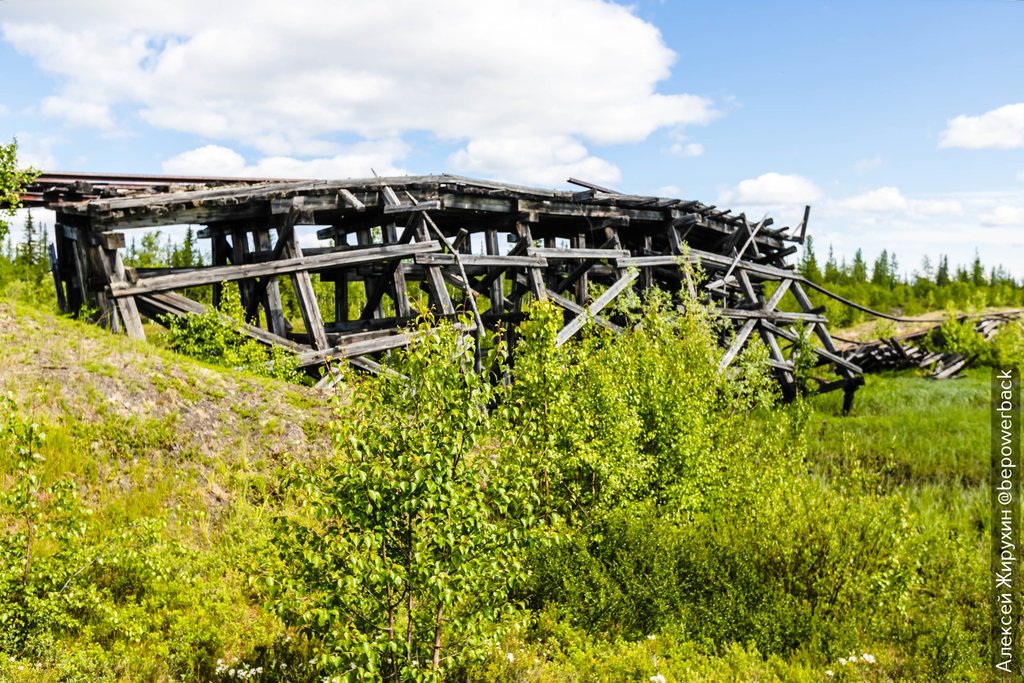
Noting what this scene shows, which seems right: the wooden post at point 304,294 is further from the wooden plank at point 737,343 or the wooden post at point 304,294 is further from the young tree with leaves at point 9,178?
the wooden plank at point 737,343

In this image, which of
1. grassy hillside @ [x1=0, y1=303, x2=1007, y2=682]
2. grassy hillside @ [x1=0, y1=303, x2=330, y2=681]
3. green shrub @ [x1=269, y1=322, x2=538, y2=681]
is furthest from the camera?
grassy hillside @ [x1=0, y1=303, x2=330, y2=681]

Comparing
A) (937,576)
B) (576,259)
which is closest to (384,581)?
(937,576)

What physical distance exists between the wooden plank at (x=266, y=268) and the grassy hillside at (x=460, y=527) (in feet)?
3.61

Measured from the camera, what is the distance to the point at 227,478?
895 cm

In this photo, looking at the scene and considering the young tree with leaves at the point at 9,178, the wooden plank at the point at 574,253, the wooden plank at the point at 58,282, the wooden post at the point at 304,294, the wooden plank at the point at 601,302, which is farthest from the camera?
the wooden plank at the point at 574,253

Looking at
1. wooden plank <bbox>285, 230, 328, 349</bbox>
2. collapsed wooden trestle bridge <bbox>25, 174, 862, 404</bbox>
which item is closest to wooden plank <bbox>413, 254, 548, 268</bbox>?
collapsed wooden trestle bridge <bbox>25, 174, 862, 404</bbox>

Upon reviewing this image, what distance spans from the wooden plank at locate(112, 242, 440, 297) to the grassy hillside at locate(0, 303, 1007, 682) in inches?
43.4

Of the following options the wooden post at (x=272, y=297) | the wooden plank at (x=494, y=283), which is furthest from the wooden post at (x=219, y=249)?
the wooden plank at (x=494, y=283)

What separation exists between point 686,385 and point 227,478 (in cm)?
595

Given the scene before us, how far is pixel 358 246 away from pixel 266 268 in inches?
→ 88.1

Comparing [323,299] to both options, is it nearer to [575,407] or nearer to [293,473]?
[575,407]

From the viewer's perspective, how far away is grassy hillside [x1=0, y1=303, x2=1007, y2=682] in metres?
5.18

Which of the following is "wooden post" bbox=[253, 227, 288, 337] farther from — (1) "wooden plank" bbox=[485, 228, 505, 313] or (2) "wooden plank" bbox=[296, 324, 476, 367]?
(1) "wooden plank" bbox=[485, 228, 505, 313]

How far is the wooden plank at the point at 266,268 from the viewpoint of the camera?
11445mm
